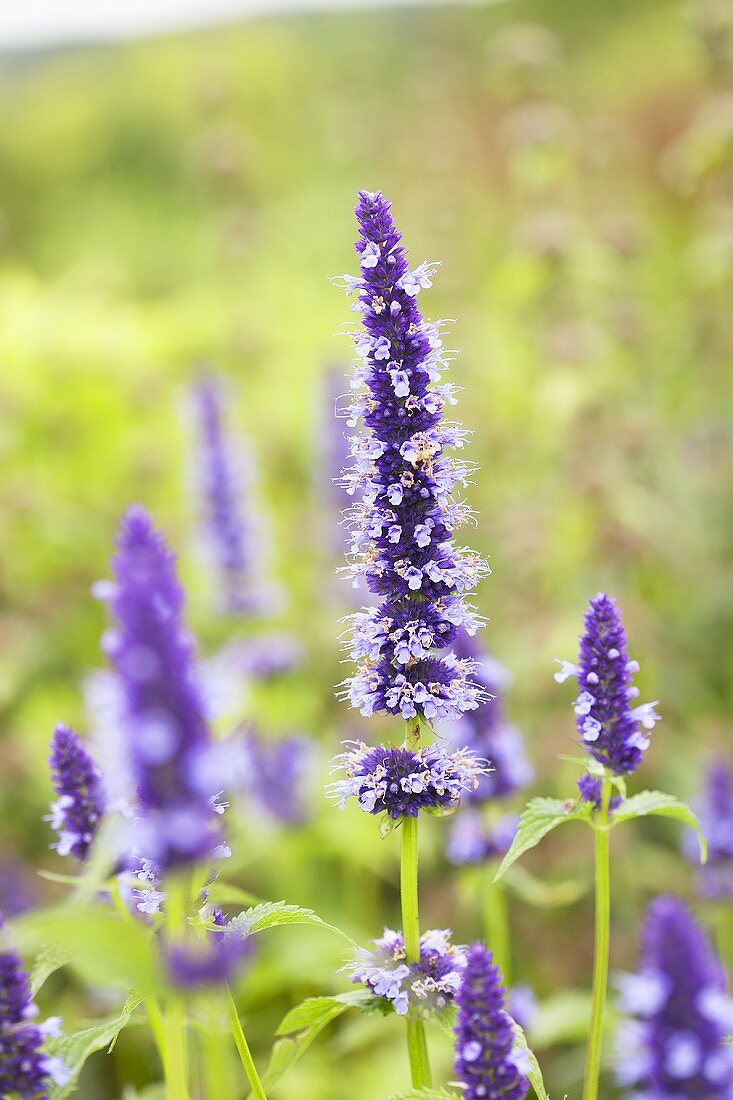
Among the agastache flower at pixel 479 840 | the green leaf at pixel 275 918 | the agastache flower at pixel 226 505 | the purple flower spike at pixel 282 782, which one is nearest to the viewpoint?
the green leaf at pixel 275 918

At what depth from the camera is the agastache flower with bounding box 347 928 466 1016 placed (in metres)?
2.15

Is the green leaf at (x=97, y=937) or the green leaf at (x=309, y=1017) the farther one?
the green leaf at (x=309, y=1017)

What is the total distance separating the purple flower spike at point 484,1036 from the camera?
6.04 ft

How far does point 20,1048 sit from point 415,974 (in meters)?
0.78

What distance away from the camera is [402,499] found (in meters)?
2.15

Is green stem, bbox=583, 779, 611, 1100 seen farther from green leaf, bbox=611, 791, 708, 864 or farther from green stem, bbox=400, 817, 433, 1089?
green stem, bbox=400, 817, 433, 1089

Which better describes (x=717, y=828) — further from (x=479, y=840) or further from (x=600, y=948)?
(x=600, y=948)

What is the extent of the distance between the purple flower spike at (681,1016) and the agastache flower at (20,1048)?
123 cm

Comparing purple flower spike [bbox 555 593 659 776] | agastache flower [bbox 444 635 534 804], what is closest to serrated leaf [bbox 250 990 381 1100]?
purple flower spike [bbox 555 593 659 776]

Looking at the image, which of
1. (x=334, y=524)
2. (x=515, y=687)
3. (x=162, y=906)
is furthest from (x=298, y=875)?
(x=162, y=906)

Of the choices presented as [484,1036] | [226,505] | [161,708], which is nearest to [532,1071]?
[484,1036]

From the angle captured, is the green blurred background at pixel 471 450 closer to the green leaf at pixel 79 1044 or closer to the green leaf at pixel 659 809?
the green leaf at pixel 659 809

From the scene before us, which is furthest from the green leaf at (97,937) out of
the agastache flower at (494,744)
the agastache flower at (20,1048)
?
the agastache flower at (494,744)

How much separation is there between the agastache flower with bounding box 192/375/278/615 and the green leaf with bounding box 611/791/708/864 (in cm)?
456
